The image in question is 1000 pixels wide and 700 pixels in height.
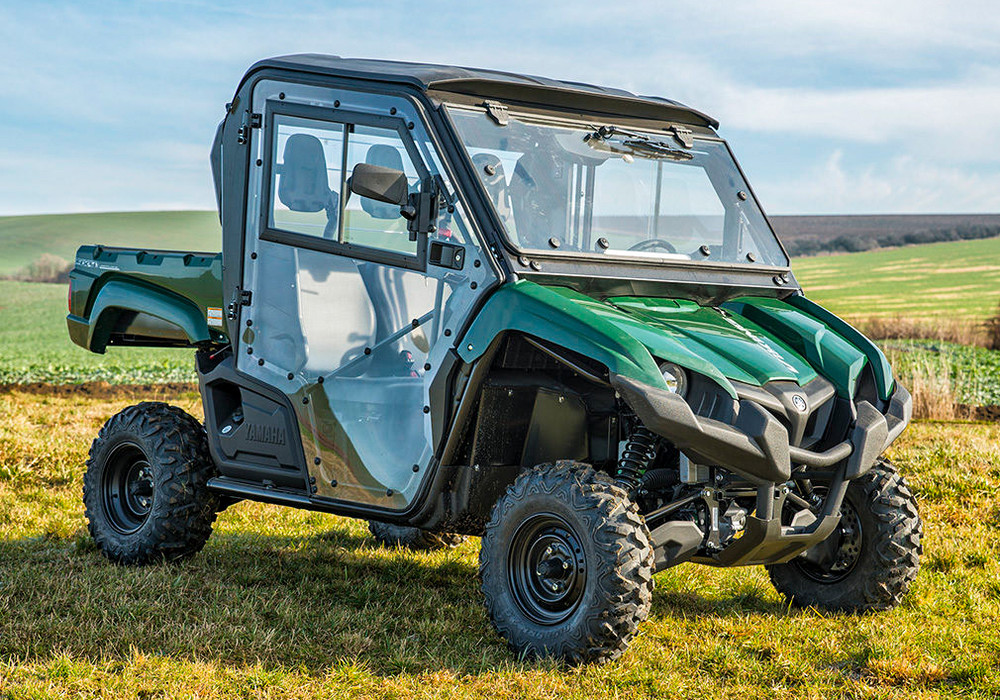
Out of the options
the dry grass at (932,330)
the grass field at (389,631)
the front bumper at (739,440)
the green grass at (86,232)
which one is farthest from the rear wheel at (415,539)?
the green grass at (86,232)

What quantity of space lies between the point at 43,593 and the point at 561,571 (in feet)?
9.57

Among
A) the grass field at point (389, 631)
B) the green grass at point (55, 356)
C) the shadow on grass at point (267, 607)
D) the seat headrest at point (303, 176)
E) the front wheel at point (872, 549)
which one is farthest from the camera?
the green grass at point (55, 356)

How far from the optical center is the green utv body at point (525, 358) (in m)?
5.06

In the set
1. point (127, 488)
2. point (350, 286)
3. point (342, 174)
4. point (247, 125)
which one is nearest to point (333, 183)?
point (342, 174)

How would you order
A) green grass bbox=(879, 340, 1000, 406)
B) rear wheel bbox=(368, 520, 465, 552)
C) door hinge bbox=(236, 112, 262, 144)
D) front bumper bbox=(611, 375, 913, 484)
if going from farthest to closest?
green grass bbox=(879, 340, 1000, 406)
rear wheel bbox=(368, 520, 465, 552)
door hinge bbox=(236, 112, 262, 144)
front bumper bbox=(611, 375, 913, 484)

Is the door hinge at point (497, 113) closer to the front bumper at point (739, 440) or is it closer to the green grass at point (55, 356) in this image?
the front bumper at point (739, 440)

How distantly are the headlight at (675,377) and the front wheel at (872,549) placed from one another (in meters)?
1.58

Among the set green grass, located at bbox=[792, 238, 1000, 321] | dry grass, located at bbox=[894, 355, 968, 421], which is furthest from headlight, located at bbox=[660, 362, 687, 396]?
green grass, located at bbox=[792, 238, 1000, 321]

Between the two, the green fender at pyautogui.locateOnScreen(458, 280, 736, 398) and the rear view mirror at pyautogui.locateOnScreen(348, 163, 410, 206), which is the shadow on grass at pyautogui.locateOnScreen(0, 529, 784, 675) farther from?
the rear view mirror at pyautogui.locateOnScreen(348, 163, 410, 206)

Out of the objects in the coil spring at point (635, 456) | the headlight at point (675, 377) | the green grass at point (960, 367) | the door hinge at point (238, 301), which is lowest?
the green grass at point (960, 367)

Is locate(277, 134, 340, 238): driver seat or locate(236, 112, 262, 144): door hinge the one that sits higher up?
locate(236, 112, 262, 144): door hinge

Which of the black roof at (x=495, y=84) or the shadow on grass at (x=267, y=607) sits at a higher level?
the black roof at (x=495, y=84)

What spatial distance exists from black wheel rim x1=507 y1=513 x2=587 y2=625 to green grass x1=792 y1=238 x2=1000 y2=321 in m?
34.7

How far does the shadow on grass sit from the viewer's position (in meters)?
5.25
